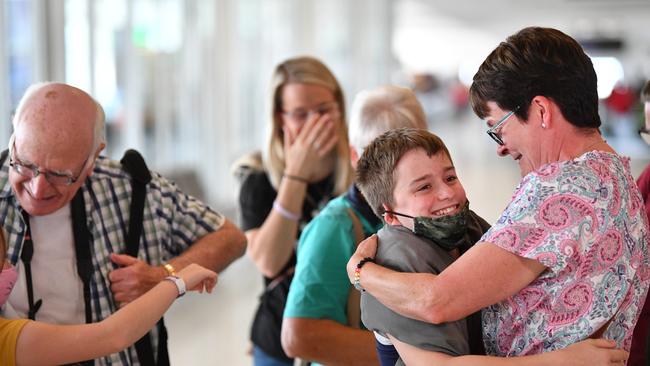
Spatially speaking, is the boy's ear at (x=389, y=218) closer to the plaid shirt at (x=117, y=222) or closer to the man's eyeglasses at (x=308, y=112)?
the plaid shirt at (x=117, y=222)

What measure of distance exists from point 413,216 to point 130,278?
86 centimetres

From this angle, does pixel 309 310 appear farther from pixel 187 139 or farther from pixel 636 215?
pixel 187 139

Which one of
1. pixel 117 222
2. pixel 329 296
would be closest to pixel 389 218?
pixel 329 296

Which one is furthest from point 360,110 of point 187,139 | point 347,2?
point 347,2

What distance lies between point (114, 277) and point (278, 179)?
40.2 inches

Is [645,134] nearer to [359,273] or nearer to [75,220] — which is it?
[359,273]

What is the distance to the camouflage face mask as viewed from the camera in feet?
5.67

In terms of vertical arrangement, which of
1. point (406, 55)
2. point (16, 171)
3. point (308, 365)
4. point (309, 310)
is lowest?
point (406, 55)

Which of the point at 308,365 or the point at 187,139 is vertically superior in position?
the point at 308,365

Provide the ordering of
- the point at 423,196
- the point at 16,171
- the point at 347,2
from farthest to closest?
the point at 347,2, the point at 16,171, the point at 423,196

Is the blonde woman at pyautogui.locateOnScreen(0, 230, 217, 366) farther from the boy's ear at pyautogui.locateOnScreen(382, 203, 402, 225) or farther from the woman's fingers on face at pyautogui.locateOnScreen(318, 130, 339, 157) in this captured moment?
the woman's fingers on face at pyautogui.locateOnScreen(318, 130, 339, 157)

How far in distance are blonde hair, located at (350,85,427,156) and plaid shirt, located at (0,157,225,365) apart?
509 mm

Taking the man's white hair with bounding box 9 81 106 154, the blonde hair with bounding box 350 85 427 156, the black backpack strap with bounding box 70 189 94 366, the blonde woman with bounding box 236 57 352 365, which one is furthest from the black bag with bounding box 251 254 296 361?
the man's white hair with bounding box 9 81 106 154

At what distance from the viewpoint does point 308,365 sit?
2.56 meters
